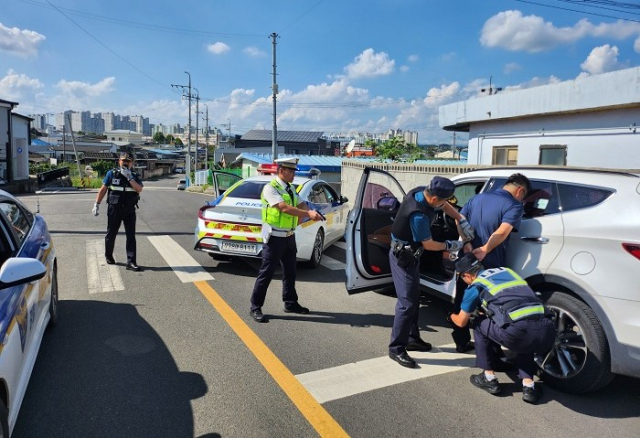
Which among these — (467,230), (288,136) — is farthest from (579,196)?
(288,136)

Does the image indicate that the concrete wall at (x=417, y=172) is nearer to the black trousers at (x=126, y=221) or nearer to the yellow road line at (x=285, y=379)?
the black trousers at (x=126, y=221)

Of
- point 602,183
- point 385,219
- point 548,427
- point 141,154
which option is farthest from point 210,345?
point 141,154

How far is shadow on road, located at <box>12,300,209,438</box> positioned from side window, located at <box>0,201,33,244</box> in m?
1.05

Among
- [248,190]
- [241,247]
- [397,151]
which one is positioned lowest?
[241,247]

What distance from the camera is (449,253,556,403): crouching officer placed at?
3.14 metres

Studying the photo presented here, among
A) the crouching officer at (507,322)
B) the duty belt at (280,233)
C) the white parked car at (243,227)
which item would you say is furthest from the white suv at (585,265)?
the white parked car at (243,227)

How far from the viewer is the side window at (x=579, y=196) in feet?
11.5

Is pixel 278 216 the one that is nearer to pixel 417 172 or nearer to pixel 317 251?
pixel 317 251

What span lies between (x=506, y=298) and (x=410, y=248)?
2.86 ft

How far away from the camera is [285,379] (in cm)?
352

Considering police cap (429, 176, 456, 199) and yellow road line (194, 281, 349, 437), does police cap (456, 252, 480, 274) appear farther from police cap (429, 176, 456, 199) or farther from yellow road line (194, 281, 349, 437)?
yellow road line (194, 281, 349, 437)

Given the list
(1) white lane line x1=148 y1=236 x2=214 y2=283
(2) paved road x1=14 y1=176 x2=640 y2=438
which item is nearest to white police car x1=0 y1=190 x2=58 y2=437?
(2) paved road x1=14 y1=176 x2=640 y2=438

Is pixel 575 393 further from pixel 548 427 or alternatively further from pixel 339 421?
pixel 339 421

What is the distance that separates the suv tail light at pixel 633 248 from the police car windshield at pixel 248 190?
4.74m
